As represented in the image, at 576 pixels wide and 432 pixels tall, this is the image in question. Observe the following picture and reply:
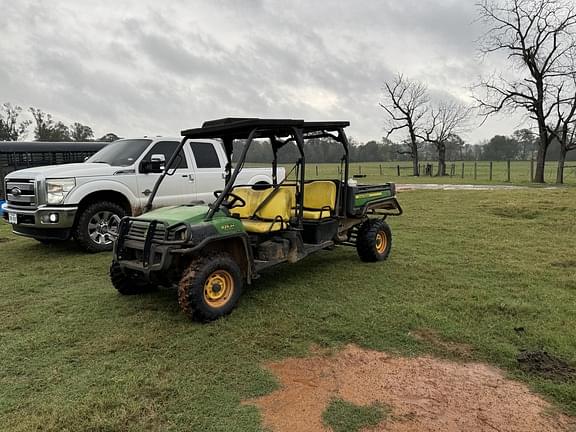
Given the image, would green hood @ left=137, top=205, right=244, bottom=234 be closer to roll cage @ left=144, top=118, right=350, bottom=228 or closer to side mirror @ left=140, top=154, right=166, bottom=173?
roll cage @ left=144, top=118, right=350, bottom=228

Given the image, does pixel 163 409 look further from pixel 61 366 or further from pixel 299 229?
pixel 299 229

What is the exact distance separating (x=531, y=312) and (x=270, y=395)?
9.60 feet

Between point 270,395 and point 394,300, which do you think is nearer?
point 270,395

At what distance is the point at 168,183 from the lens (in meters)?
8.02

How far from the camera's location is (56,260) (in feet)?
22.9

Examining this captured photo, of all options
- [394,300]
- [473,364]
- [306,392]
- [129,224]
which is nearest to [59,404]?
[306,392]

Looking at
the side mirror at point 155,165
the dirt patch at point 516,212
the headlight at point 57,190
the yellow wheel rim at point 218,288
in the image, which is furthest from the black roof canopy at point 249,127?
the dirt patch at point 516,212

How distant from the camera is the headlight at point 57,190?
687 cm

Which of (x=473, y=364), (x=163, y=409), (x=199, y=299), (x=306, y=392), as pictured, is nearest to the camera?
(x=163, y=409)

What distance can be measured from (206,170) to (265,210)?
3.78m

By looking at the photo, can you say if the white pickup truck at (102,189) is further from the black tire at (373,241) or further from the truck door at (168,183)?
the black tire at (373,241)

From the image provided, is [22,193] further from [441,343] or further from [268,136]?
[441,343]

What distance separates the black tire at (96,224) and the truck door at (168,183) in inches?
21.7

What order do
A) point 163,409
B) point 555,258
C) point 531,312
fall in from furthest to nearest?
1. point 555,258
2. point 531,312
3. point 163,409
